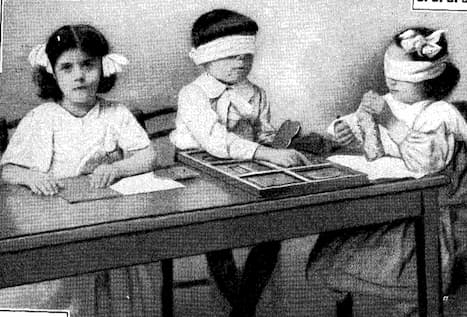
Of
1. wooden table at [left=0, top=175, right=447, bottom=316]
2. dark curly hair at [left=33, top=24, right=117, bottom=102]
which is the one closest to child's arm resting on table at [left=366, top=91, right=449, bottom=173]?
wooden table at [left=0, top=175, right=447, bottom=316]

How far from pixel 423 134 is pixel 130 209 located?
2.68 feet

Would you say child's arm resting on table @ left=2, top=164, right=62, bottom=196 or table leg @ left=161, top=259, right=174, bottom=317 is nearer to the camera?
child's arm resting on table @ left=2, top=164, right=62, bottom=196

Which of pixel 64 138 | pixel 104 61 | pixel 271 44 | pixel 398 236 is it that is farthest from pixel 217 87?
pixel 398 236

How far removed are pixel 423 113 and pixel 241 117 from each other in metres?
0.49

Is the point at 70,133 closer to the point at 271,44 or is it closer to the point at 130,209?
the point at 130,209

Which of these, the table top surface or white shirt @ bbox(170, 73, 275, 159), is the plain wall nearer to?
white shirt @ bbox(170, 73, 275, 159)

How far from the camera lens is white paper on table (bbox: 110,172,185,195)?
1547mm

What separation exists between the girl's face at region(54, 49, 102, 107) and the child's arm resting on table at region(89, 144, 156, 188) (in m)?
0.15

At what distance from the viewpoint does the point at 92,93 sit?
1564 millimetres

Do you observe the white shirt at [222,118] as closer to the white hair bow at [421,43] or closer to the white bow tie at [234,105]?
the white bow tie at [234,105]

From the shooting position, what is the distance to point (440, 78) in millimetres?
1824

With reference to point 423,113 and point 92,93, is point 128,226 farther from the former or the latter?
point 423,113

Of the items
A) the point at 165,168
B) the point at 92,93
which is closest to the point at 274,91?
the point at 165,168

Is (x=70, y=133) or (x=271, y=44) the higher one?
(x=271, y=44)
